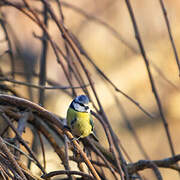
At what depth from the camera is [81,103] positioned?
188 centimetres

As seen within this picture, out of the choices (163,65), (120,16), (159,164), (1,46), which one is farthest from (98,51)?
(159,164)

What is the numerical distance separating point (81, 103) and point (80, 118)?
0.29 ft

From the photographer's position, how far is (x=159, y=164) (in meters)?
1.77

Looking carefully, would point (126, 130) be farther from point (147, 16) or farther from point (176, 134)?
point (147, 16)

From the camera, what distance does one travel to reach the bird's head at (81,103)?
1852mm

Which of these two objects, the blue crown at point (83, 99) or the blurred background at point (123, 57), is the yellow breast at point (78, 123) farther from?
the blurred background at point (123, 57)

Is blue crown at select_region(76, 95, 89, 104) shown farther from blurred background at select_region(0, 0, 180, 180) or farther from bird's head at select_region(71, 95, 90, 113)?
blurred background at select_region(0, 0, 180, 180)

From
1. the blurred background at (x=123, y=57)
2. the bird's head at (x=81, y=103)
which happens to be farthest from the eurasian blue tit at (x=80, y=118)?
the blurred background at (x=123, y=57)

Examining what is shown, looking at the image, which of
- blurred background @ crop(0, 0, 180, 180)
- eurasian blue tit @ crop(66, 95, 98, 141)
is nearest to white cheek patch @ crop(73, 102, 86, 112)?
eurasian blue tit @ crop(66, 95, 98, 141)

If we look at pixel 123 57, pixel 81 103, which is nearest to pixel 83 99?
pixel 81 103

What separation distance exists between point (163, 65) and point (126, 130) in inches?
36.8

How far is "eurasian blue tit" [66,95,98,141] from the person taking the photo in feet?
6.10

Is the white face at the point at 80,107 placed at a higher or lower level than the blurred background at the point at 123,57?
lower

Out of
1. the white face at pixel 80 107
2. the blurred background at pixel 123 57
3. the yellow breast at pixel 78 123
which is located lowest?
the yellow breast at pixel 78 123
